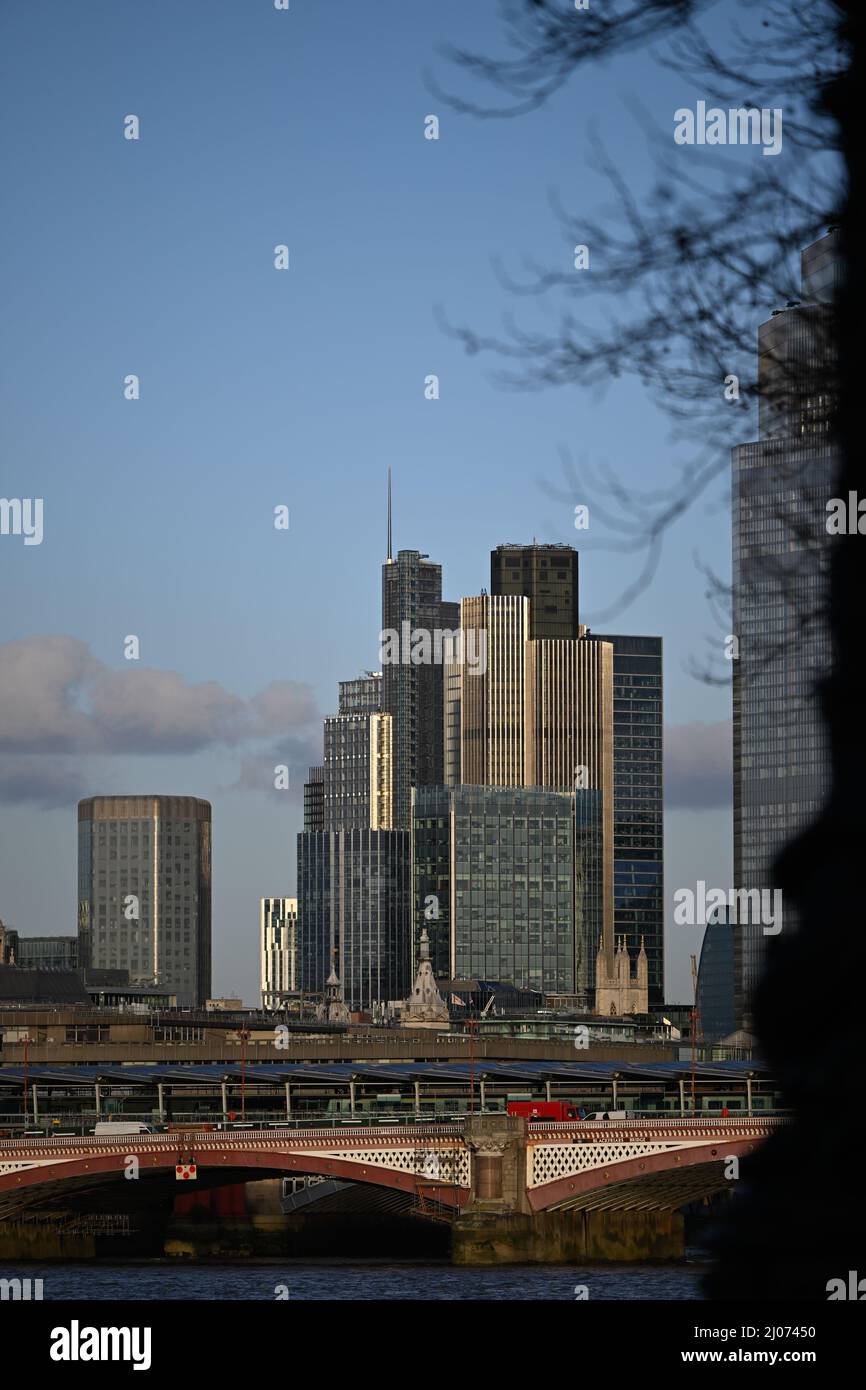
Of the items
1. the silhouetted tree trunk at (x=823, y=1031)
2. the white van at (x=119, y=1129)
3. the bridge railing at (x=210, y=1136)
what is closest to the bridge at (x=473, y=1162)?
the bridge railing at (x=210, y=1136)

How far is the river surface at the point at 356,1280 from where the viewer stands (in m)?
78.4

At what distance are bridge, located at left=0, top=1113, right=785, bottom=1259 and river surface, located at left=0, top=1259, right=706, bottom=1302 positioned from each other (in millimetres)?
3070

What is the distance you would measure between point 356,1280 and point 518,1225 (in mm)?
11543

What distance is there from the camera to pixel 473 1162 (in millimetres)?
97812

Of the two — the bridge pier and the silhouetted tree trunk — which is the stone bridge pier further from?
the silhouetted tree trunk

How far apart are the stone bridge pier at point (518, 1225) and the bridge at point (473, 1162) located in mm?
56

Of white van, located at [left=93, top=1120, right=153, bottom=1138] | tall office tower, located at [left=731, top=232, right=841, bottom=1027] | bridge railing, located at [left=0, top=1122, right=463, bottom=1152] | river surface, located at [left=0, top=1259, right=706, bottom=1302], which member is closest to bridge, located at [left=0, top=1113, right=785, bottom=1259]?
bridge railing, located at [left=0, top=1122, right=463, bottom=1152]

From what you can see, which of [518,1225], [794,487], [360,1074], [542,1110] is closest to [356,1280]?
[518,1225]

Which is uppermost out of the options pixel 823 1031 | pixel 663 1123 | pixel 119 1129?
pixel 823 1031

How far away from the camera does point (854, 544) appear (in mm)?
8008

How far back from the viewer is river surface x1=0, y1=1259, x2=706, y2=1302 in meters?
78.4

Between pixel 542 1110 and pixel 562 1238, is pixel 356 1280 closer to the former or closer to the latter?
pixel 562 1238
